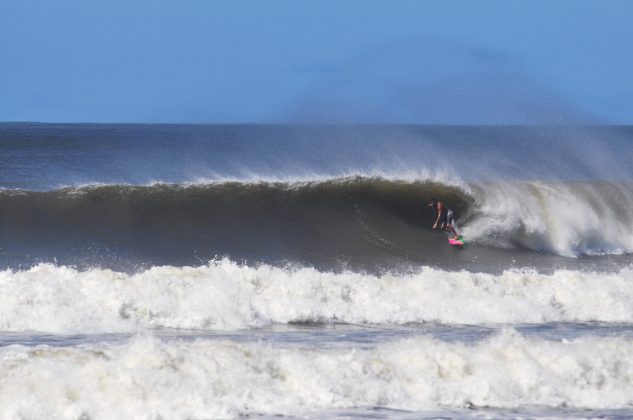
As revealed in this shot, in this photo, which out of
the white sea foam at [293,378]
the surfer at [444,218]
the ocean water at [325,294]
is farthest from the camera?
the surfer at [444,218]

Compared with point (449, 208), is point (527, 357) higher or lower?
lower

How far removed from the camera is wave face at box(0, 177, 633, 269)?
16730 mm

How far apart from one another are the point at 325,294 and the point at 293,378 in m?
4.52

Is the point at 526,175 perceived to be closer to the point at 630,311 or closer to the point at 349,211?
the point at 349,211

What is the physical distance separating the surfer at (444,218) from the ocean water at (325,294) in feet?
1.15

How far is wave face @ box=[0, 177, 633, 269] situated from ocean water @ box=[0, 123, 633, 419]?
61 millimetres

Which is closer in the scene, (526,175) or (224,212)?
(224,212)

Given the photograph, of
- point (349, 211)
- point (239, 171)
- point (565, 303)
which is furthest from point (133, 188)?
point (565, 303)

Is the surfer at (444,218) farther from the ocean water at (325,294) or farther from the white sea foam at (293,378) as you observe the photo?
the white sea foam at (293,378)

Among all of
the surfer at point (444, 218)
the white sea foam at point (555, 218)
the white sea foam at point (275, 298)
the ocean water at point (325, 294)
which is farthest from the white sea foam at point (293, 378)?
the white sea foam at point (555, 218)

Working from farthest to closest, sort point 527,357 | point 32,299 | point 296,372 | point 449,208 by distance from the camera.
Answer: point 449,208, point 32,299, point 527,357, point 296,372

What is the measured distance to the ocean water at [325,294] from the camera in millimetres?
8562

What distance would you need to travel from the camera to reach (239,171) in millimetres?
22391

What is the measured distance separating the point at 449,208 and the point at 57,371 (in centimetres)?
1399
